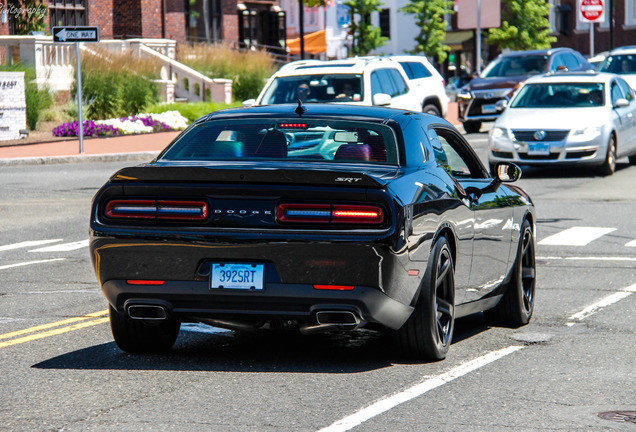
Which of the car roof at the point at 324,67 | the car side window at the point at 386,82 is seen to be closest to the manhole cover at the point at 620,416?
the car roof at the point at 324,67

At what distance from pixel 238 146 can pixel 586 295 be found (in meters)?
3.71

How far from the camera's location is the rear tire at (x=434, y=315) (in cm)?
680

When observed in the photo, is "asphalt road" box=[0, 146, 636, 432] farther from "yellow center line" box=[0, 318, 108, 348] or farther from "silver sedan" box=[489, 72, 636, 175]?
"silver sedan" box=[489, 72, 636, 175]

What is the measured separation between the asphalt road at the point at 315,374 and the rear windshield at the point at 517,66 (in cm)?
2214

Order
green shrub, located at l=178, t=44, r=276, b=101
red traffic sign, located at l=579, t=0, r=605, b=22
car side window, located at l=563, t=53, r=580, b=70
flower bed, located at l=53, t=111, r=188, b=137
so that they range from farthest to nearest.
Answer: green shrub, located at l=178, t=44, r=276, b=101, red traffic sign, located at l=579, t=0, r=605, b=22, car side window, located at l=563, t=53, r=580, b=70, flower bed, located at l=53, t=111, r=188, b=137

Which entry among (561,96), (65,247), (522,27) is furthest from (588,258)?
(522,27)

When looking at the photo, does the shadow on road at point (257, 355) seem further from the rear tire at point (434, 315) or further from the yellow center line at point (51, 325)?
the yellow center line at point (51, 325)

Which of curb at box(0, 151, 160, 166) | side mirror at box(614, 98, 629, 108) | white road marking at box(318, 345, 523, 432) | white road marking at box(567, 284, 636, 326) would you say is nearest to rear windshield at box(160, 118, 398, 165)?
white road marking at box(318, 345, 523, 432)

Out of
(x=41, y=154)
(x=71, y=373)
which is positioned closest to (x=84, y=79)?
(x=41, y=154)

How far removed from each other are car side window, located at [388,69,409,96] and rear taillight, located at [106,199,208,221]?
58.8 ft

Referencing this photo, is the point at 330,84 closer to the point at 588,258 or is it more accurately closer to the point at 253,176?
the point at 588,258

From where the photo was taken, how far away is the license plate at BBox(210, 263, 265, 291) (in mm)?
6445

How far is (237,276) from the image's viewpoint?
6469 mm

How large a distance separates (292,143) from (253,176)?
3.00 feet
